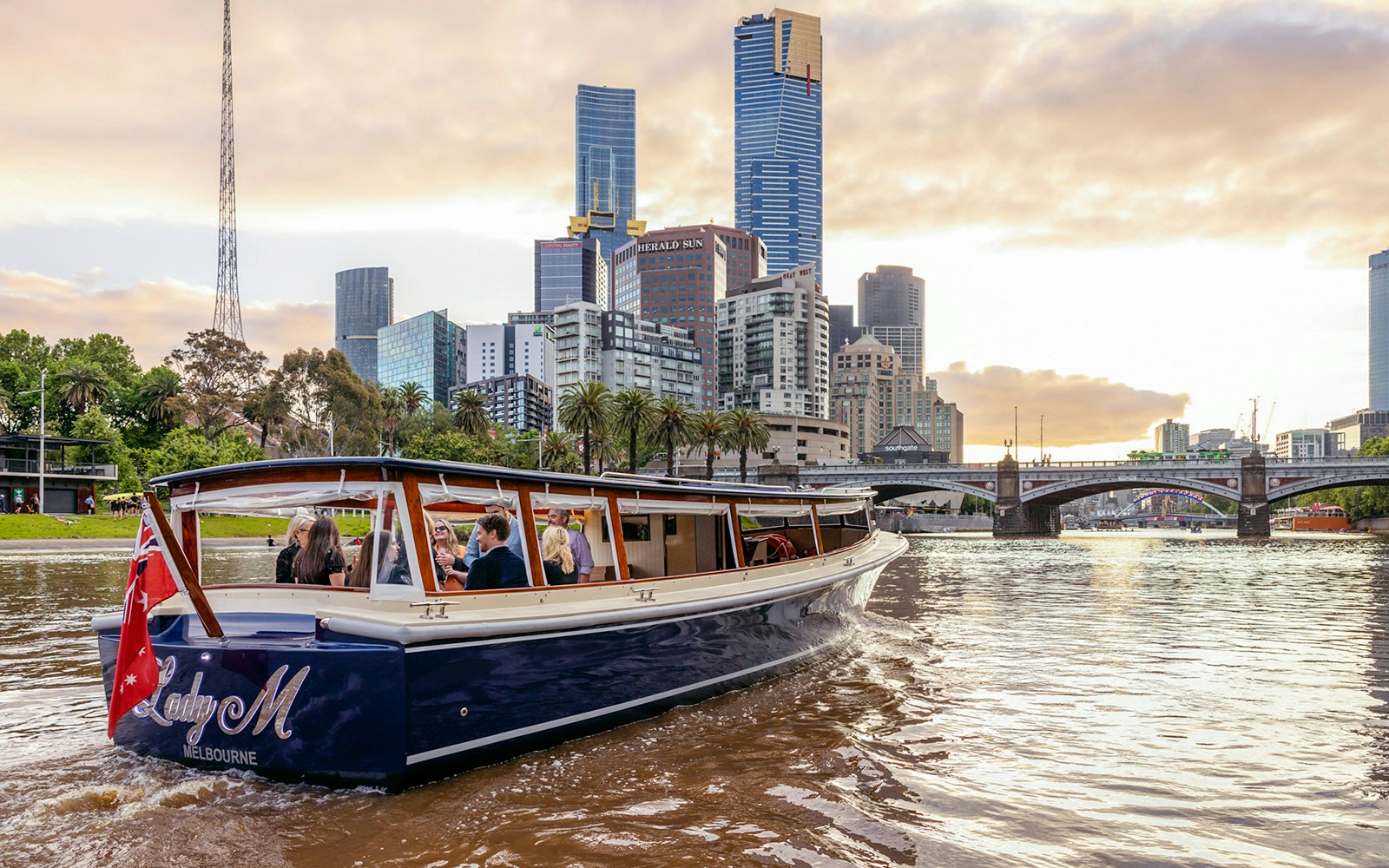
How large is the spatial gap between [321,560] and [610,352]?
167m

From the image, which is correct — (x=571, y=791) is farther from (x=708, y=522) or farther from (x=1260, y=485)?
(x=1260, y=485)

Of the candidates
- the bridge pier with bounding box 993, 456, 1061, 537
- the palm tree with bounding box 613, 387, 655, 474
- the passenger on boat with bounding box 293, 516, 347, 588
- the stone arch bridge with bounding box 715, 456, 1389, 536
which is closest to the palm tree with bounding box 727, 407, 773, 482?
the stone arch bridge with bounding box 715, 456, 1389, 536

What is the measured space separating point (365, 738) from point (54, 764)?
324 cm

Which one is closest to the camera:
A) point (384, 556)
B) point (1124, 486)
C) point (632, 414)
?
point (384, 556)

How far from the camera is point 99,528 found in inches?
1988

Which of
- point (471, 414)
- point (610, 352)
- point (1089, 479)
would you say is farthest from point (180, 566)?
point (610, 352)

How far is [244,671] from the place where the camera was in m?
7.43

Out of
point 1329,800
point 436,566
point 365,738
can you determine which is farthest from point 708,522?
point 1329,800

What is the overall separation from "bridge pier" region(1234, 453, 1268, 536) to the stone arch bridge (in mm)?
76

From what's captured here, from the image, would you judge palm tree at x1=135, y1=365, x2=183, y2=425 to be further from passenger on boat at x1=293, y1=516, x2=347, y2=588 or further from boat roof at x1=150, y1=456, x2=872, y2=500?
passenger on boat at x1=293, y1=516, x2=347, y2=588

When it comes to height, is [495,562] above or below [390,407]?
below

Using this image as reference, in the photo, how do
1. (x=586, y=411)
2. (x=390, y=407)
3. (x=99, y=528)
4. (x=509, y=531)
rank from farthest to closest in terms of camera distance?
(x=390, y=407) → (x=586, y=411) → (x=99, y=528) → (x=509, y=531)

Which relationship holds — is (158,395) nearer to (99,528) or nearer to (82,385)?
(82,385)

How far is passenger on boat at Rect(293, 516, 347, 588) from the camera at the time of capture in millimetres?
8469
